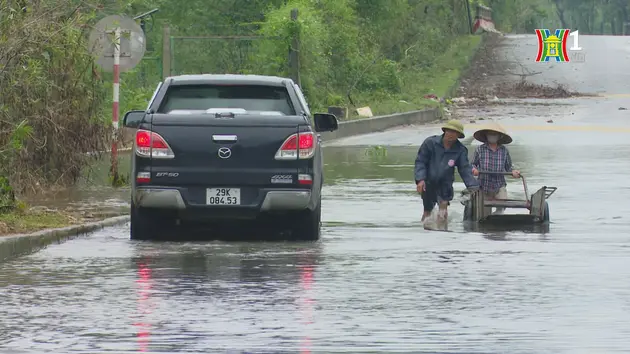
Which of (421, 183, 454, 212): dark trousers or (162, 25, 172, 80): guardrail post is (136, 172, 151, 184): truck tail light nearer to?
(421, 183, 454, 212): dark trousers

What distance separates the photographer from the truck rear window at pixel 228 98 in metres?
17.0

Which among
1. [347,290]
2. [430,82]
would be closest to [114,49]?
[347,290]

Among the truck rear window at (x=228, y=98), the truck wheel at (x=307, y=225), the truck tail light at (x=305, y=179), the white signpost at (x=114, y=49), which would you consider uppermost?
the white signpost at (x=114, y=49)

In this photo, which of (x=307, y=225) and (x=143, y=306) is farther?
(x=307, y=225)

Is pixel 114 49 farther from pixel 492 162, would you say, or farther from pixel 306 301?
pixel 306 301

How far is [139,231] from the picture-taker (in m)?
17.1

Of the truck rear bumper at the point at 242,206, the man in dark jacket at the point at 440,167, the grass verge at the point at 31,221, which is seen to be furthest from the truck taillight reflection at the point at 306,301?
the man in dark jacket at the point at 440,167

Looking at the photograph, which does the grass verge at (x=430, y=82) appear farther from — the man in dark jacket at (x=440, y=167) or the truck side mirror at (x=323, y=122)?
the truck side mirror at (x=323, y=122)

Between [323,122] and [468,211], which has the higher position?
[323,122]

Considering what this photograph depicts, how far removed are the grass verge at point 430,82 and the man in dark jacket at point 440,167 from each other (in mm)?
23016

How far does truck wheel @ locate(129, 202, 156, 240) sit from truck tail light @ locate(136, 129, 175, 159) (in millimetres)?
691

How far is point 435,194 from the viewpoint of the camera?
1950 centimetres

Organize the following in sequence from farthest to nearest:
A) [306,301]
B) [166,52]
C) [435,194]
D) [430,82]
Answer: [430,82]
[166,52]
[435,194]
[306,301]

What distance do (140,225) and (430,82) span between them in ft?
131
